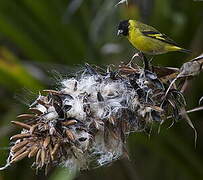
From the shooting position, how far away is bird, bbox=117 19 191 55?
1.28m

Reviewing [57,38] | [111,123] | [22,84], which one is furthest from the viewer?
[57,38]

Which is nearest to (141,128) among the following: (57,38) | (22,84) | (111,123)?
(111,123)

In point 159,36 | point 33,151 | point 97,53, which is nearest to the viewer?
point 33,151

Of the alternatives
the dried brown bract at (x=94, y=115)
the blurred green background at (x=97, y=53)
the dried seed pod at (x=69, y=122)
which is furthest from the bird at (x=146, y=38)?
the blurred green background at (x=97, y=53)

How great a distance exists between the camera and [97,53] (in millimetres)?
2670

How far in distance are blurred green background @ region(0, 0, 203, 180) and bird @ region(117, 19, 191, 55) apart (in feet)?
3.02

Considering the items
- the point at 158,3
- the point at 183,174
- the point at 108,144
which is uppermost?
the point at 158,3

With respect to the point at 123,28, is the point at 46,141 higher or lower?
lower

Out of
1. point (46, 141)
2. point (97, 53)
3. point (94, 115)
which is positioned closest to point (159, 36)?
point (94, 115)

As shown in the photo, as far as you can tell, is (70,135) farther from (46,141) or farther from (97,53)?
(97,53)

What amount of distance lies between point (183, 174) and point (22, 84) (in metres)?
0.87

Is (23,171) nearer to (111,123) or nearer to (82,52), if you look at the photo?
(82,52)

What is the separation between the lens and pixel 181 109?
1013mm

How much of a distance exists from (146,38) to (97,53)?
1354 mm
